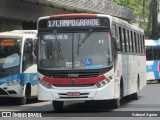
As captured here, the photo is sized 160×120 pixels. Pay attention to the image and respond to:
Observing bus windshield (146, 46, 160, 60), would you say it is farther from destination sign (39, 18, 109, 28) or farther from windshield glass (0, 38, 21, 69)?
destination sign (39, 18, 109, 28)

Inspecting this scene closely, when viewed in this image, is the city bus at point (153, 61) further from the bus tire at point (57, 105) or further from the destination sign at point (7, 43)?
the bus tire at point (57, 105)

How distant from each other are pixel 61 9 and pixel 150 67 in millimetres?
7575

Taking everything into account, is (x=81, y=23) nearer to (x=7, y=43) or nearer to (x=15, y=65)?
(x=15, y=65)

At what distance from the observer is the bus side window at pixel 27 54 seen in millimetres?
21844

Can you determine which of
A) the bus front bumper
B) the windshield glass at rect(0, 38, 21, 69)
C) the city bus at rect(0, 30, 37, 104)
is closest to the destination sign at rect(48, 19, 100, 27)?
the bus front bumper

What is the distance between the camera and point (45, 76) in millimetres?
17188

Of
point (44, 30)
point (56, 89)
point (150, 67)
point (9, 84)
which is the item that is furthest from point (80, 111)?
point (150, 67)

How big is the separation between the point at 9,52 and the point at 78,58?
5.30 meters

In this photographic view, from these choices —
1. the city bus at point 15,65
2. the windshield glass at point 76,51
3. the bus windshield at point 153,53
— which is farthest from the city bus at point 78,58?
the bus windshield at point 153,53

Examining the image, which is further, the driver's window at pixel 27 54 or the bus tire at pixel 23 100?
the bus tire at pixel 23 100

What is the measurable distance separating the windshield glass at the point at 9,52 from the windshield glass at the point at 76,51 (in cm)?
427

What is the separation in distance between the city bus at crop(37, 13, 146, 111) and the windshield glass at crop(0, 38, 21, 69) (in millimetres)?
4171

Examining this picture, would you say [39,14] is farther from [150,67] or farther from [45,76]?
[45,76]

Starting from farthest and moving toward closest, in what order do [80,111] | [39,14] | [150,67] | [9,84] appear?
[150,67]
[39,14]
[9,84]
[80,111]
